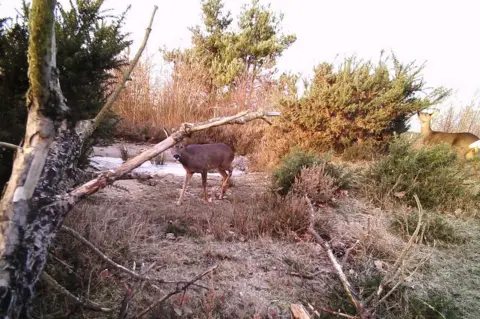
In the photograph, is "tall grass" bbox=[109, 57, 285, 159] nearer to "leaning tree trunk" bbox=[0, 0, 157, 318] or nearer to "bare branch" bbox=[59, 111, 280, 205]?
"bare branch" bbox=[59, 111, 280, 205]

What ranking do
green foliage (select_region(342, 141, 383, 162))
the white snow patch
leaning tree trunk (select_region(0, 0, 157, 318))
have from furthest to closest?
green foliage (select_region(342, 141, 383, 162))
the white snow patch
leaning tree trunk (select_region(0, 0, 157, 318))

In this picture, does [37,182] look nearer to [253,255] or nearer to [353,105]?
[253,255]

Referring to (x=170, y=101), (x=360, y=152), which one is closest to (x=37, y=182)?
(x=360, y=152)

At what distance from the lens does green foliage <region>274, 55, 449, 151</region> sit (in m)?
6.45

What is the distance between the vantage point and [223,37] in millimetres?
17234

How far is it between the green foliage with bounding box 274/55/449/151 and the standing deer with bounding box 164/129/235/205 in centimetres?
201

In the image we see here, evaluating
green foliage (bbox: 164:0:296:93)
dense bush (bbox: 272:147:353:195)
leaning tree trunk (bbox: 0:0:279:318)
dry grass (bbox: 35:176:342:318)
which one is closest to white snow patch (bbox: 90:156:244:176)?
dry grass (bbox: 35:176:342:318)

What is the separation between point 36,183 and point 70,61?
2098 millimetres

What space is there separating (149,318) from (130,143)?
7.50m

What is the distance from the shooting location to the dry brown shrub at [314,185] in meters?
4.33

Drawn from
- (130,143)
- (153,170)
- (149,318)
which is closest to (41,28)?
(149,318)

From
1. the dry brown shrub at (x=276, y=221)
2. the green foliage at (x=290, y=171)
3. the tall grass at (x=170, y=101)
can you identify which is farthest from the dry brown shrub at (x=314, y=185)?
the tall grass at (x=170, y=101)

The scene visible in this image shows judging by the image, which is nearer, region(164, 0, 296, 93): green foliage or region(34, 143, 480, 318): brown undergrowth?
region(34, 143, 480, 318): brown undergrowth

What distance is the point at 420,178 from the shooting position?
4746mm
